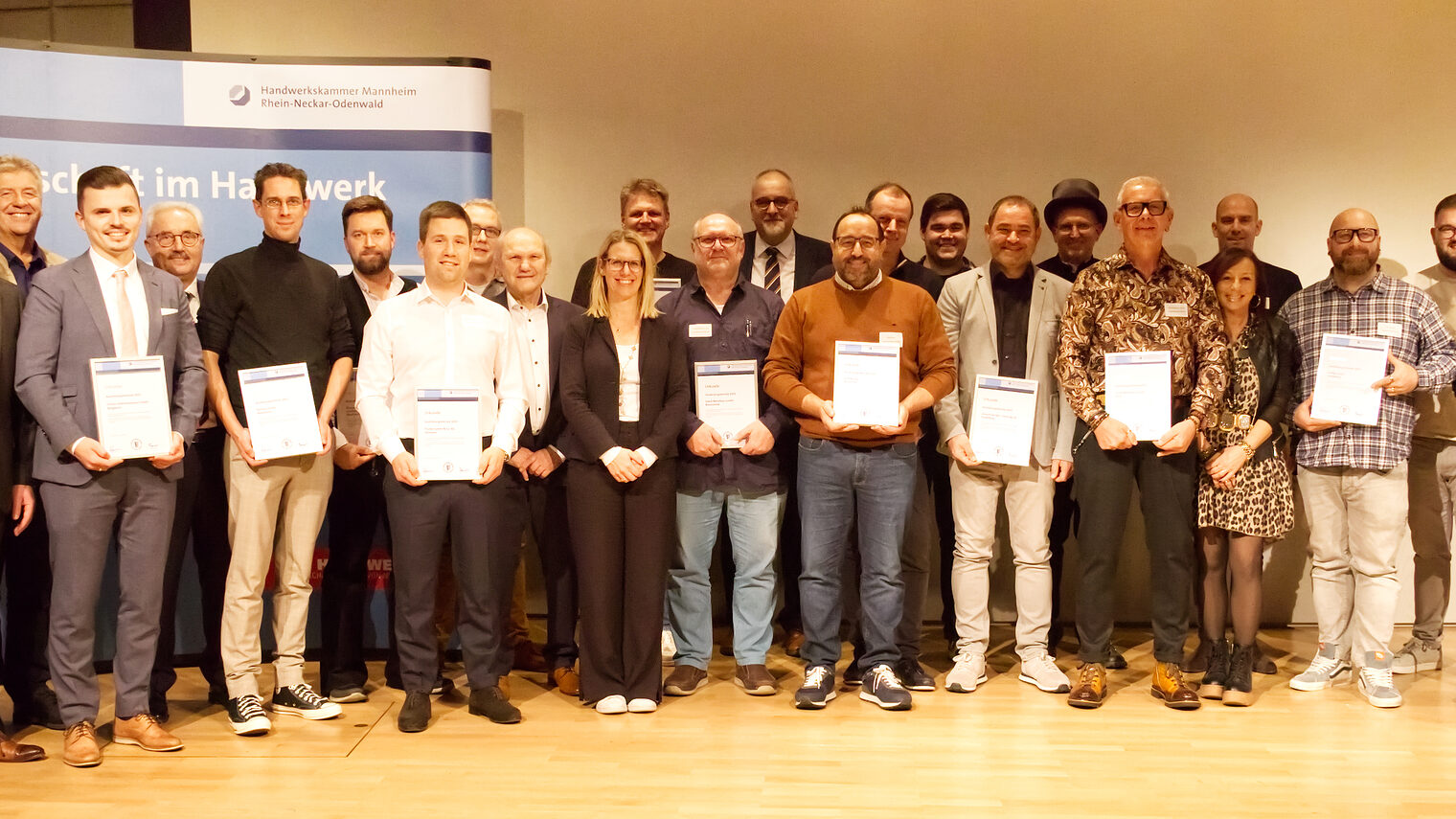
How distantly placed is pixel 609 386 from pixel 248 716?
1.66 meters

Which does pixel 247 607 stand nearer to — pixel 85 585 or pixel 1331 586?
pixel 85 585

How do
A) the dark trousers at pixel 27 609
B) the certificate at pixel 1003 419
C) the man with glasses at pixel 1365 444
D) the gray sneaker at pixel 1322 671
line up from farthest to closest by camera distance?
the gray sneaker at pixel 1322 671 < the man with glasses at pixel 1365 444 < the certificate at pixel 1003 419 < the dark trousers at pixel 27 609

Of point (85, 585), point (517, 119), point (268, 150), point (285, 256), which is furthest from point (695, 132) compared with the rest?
point (85, 585)

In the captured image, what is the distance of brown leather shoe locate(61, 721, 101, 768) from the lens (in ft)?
12.2

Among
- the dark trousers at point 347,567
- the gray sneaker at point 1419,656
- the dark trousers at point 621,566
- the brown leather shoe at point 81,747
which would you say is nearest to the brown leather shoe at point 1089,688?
the gray sneaker at point 1419,656

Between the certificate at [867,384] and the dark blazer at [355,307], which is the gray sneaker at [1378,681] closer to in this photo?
the certificate at [867,384]

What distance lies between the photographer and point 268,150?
498 centimetres

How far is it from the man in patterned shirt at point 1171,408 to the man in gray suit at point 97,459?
A: 10.2ft

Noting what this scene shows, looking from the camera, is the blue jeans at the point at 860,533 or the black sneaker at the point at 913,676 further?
the black sneaker at the point at 913,676

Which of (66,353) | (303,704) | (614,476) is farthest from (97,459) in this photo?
(614,476)

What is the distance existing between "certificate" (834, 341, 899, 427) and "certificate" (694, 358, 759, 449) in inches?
13.8

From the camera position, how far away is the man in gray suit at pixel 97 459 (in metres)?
3.70

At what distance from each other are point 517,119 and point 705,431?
7.56 feet

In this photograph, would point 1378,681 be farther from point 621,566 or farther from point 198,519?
point 198,519
